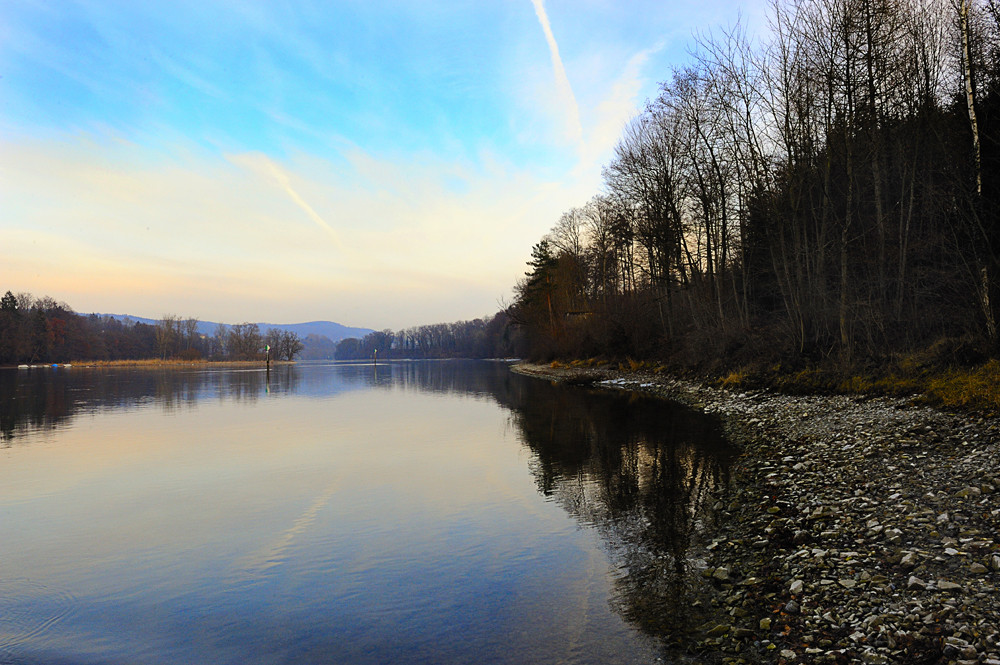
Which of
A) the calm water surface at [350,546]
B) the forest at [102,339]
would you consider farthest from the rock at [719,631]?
the forest at [102,339]

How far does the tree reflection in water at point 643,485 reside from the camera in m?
6.28

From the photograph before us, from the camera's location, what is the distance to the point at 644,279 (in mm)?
47188

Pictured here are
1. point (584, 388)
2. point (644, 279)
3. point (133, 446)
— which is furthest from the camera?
point (644, 279)

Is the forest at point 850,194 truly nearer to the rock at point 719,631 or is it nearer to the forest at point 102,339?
the rock at point 719,631

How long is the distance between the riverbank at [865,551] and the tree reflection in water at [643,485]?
0.42 m

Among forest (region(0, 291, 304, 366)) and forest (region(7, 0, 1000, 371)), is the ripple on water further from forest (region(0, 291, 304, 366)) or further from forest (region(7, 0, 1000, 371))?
forest (region(0, 291, 304, 366))

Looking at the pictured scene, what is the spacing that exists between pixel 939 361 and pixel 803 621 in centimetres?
1397

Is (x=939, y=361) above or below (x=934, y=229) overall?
below

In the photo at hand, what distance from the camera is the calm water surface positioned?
5523mm

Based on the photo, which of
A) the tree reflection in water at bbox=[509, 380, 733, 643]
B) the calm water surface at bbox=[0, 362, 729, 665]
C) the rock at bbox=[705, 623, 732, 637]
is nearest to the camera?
the rock at bbox=[705, 623, 732, 637]

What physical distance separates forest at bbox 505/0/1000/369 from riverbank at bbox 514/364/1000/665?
24.5 feet

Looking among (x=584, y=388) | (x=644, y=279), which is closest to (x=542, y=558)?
(x=584, y=388)

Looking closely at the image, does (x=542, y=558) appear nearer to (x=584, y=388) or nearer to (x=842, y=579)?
(x=842, y=579)

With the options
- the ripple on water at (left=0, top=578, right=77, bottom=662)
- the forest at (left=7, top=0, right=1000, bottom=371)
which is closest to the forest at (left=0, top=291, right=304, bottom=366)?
the forest at (left=7, top=0, right=1000, bottom=371)
